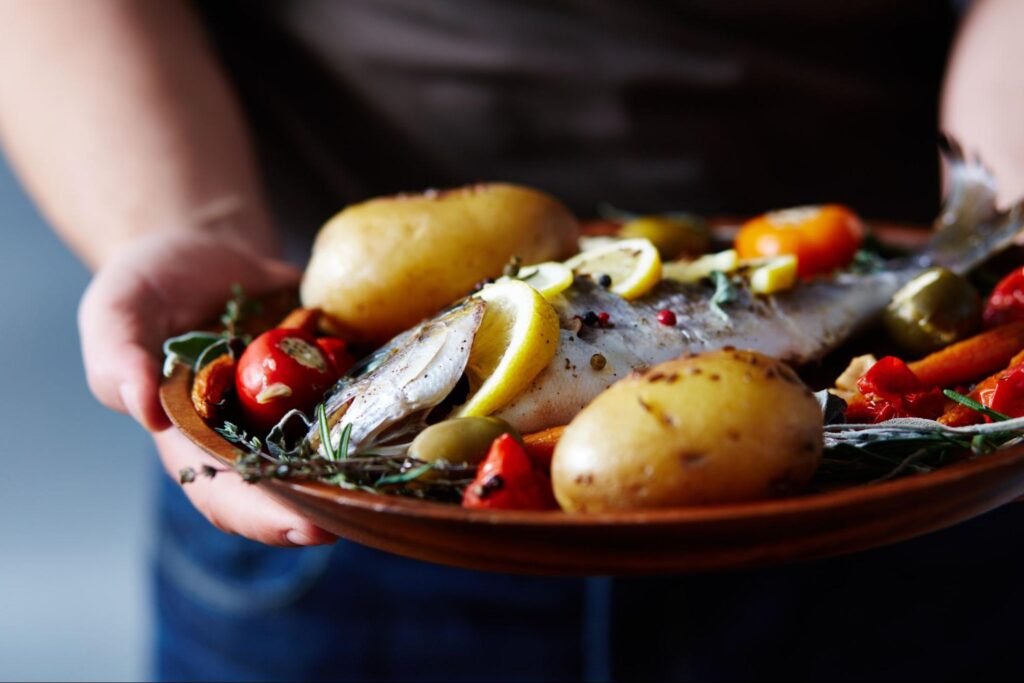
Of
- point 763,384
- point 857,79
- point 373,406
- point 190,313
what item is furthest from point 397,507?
point 857,79

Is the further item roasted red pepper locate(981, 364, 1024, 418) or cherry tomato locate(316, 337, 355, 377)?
cherry tomato locate(316, 337, 355, 377)

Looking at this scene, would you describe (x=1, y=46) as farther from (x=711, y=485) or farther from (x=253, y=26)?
(x=711, y=485)

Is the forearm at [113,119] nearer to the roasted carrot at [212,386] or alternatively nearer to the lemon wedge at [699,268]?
the roasted carrot at [212,386]

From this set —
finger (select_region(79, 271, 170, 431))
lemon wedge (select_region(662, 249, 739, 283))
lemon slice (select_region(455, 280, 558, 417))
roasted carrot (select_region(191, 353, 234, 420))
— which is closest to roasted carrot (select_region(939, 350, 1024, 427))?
lemon wedge (select_region(662, 249, 739, 283))

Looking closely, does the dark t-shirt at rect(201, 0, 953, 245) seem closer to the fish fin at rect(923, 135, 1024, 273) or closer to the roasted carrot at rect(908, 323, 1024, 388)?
the fish fin at rect(923, 135, 1024, 273)

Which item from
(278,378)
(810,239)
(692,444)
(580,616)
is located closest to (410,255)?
(278,378)
